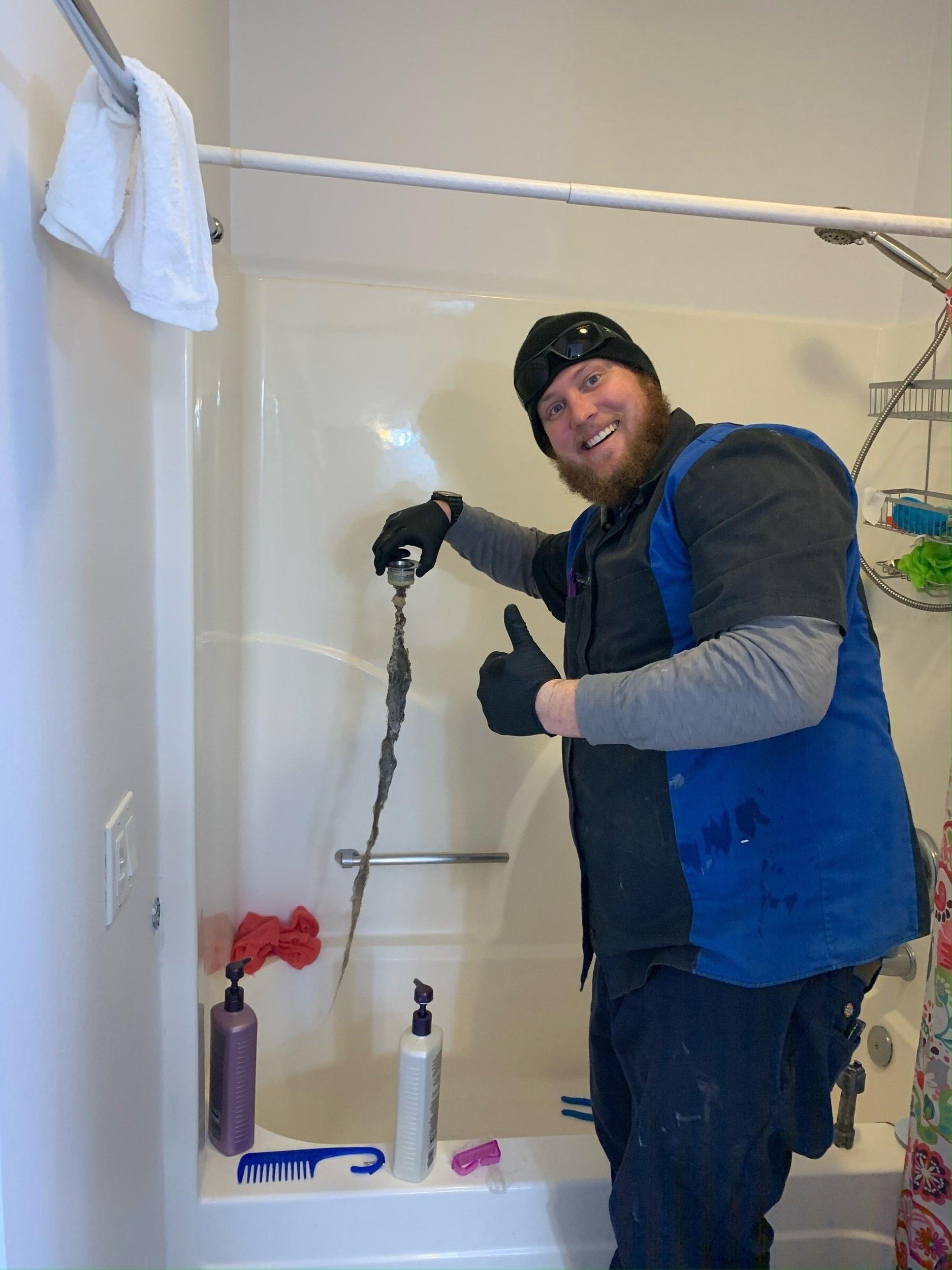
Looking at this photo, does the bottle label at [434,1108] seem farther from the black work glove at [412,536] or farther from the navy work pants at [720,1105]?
the black work glove at [412,536]

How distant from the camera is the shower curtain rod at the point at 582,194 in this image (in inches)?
41.0

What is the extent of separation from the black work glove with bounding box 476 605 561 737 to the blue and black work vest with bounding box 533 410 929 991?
119 millimetres

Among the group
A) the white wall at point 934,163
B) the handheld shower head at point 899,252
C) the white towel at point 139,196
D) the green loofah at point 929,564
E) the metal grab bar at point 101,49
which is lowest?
the green loofah at point 929,564

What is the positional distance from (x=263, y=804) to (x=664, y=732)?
1.17 metres

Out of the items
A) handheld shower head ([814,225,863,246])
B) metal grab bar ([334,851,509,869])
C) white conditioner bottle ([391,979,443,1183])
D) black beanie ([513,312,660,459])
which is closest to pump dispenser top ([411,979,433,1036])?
white conditioner bottle ([391,979,443,1183])

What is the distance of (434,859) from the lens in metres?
1.98

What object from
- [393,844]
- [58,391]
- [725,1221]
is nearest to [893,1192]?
[725,1221]

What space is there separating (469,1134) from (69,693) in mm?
1327

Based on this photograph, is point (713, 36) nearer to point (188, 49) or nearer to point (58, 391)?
point (188, 49)

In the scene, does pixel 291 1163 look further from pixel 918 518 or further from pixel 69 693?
pixel 918 518

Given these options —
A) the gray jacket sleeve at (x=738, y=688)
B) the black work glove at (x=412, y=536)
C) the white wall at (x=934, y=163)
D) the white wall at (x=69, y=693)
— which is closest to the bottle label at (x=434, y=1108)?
the white wall at (x=69, y=693)

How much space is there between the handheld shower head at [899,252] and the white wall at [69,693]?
109 centimetres

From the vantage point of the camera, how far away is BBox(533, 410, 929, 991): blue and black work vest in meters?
1.04

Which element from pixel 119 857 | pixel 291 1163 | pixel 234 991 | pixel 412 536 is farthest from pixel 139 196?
pixel 291 1163
